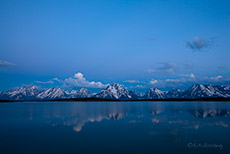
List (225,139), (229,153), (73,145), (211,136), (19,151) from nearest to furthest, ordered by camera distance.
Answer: (229,153)
(19,151)
(73,145)
(225,139)
(211,136)

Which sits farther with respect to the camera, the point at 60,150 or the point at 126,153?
the point at 60,150

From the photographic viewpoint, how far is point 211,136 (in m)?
25.2

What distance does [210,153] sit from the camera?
17938 mm

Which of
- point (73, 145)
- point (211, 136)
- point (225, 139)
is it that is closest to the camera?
point (73, 145)

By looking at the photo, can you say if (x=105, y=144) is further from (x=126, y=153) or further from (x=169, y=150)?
(x=169, y=150)

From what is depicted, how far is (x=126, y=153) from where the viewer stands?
717 inches

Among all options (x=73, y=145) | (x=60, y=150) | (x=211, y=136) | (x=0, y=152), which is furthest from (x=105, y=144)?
(x=211, y=136)

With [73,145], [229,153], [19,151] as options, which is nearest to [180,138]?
[229,153]

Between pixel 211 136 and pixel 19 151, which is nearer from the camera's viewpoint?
pixel 19 151

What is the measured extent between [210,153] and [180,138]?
620cm

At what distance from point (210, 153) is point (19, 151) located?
762 inches

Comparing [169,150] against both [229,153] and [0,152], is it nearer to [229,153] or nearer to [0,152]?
[229,153]

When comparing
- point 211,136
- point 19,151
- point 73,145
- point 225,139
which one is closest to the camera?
point 19,151

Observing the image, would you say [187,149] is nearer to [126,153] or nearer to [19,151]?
[126,153]
